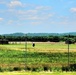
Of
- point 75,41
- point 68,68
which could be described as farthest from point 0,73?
point 75,41

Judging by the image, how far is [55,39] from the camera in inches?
3620

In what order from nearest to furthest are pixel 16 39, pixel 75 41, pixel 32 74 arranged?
pixel 32 74 → pixel 75 41 → pixel 16 39

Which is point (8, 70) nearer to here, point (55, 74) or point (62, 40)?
point (55, 74)

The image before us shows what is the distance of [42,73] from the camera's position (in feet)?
58.1

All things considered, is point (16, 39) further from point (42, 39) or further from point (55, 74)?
point (55, 74)

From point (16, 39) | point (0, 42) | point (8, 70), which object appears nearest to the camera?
point (8, 70)

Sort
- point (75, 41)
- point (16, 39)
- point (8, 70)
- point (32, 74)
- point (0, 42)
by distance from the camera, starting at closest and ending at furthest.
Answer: point (32, 74) < point (8, 70) < point (0, 42) < point (75, 41) < point (16, 39)

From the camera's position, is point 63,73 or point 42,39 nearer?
point 63,73

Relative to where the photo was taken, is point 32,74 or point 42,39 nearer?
point 32,74

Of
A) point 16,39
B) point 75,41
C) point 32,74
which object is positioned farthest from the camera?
point 16,39

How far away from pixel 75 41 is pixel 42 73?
224ft

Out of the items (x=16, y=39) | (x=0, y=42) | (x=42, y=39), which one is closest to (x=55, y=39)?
(x=42, y=39)

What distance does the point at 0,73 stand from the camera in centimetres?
1767

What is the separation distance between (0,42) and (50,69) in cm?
6053
